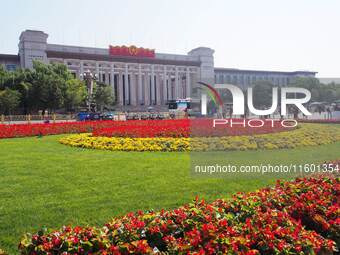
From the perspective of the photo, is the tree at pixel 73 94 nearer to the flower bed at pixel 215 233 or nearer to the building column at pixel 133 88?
the building column at pixel 133 88

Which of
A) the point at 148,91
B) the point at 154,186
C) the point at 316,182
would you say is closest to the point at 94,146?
the point at 154,186

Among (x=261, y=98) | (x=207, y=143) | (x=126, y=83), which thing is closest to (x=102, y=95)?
(x=126, y=83)

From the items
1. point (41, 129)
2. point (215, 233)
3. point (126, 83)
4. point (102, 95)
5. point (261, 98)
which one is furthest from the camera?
point (126, 83)

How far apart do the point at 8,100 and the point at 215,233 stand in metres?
36.1

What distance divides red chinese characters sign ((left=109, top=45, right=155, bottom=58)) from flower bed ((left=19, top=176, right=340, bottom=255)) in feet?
212

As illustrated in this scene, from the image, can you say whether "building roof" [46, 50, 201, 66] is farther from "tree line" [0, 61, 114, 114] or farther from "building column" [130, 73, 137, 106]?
"tree line" [0, 61, 114, 114]

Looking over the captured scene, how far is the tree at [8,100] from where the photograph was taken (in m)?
34.6

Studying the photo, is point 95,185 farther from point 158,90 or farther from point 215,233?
point 158,90

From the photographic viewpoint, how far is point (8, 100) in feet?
114

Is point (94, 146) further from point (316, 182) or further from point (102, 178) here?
point (316, 182)

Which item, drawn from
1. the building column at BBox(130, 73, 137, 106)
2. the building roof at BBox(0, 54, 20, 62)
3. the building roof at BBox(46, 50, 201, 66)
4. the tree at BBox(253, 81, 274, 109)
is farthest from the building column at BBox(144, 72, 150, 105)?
the tree at BBox(253, 81, 274, 109)

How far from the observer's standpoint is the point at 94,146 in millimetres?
10469

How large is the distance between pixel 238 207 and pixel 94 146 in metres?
7.66

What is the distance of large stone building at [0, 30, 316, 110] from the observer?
190ft
